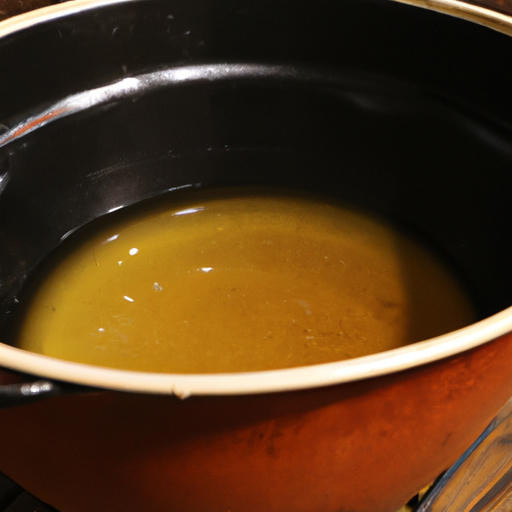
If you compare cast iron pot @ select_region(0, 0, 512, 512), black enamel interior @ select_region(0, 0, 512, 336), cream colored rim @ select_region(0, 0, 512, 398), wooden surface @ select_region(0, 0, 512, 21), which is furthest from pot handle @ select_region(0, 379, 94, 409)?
wooden surface @ select_region(0, 0, 512, 21)

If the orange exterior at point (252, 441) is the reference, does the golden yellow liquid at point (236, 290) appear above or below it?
above

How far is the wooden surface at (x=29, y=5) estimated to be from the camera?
2.36 feet

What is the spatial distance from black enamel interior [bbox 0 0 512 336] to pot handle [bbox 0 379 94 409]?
0.44 m

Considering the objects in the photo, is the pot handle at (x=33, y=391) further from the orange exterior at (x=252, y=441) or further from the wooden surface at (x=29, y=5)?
the wooden surface at (x=29, y=5)

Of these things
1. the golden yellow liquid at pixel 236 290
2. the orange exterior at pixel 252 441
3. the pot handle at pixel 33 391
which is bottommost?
the orange exterior at pixel 252 441

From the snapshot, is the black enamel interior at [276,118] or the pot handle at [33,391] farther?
the black enamel interior at [276,118]

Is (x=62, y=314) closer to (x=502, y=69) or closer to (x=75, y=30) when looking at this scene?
(x=75, y=30)

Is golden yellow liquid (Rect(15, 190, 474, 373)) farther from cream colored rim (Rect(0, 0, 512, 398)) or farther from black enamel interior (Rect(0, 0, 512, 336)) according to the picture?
cream colored rim (Rect(0, 0, 512, 398))

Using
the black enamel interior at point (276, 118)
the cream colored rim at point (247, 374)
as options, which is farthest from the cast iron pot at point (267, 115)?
the cream colored rim at point (247, 374)

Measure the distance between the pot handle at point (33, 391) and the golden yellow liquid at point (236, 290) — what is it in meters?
0.33

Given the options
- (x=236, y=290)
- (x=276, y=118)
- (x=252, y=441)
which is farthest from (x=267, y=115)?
(x=252, y=441)

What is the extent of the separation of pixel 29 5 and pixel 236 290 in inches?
17.2

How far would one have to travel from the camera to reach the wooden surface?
72cm

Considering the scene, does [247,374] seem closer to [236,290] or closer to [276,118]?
[236,290]
